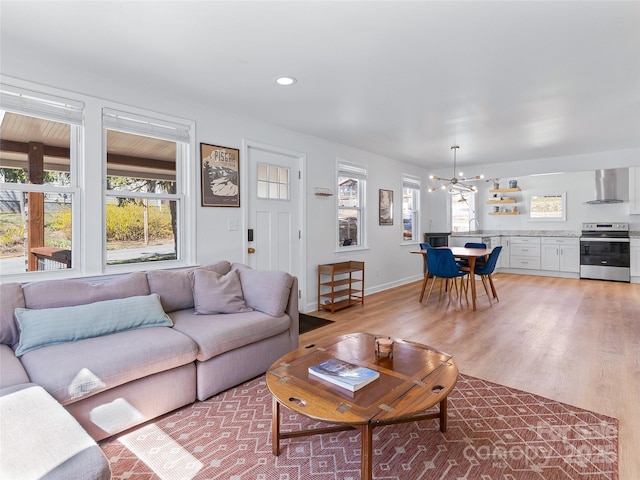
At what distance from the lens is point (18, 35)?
2203 millimetres

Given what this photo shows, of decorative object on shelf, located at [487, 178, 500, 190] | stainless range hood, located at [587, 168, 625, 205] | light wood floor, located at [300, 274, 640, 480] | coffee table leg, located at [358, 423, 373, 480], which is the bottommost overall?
light wood floor, located at [300, 274, 640, 480]

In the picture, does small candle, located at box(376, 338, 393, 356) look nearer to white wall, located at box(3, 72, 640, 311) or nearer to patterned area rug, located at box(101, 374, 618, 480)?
patterned area rug, located at box(101, 374, 618, 480)

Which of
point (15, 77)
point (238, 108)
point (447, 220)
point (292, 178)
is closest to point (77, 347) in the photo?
point (15, 77)

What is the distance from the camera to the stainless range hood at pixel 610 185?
243 inches

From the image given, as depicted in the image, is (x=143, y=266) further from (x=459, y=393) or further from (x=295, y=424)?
(x=459, y=393)

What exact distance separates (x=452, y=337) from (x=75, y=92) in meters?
3.98

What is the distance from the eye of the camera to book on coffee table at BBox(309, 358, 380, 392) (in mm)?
1608

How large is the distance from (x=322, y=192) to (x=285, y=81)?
2051mm

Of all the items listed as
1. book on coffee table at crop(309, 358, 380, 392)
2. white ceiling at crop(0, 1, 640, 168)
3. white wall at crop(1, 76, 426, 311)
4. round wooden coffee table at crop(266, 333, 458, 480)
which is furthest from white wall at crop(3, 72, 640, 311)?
book on coffee table at crop(309, 358, 380, 392)

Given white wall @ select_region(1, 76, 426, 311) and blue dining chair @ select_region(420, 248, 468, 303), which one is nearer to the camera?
white wall @ select_region(1, 76, 426, 311)

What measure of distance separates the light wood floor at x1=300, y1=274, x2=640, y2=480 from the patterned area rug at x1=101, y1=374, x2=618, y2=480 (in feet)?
0.64

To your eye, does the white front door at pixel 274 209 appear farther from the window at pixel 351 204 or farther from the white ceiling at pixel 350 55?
the window at pixel 351 204

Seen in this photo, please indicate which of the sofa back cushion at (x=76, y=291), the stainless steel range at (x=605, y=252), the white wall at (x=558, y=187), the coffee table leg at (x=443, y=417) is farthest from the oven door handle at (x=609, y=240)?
the sofa back cushion at (x=76, y=291)

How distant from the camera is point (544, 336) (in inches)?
140
